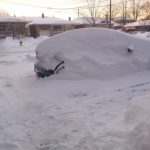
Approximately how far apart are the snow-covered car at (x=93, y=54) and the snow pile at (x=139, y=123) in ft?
13.5

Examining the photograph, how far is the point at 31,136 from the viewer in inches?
234

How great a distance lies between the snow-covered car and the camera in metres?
9.88

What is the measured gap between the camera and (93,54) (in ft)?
33.6

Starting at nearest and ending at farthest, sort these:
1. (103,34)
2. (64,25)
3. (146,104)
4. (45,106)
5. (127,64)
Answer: (146,104), (45,106), (127,64), (103,34), (64,25)

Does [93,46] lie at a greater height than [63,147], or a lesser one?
greater

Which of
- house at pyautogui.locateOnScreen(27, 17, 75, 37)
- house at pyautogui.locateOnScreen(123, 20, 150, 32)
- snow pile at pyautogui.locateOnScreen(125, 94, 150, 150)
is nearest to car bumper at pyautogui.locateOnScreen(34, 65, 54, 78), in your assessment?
snow pile at pyautogui.locateOnScreen(125, 94, 150, 150)

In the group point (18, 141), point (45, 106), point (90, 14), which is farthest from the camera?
point (90, 14)

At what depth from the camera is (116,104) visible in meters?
7.30

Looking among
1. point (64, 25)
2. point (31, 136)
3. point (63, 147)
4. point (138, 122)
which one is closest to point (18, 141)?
point (31, 136)

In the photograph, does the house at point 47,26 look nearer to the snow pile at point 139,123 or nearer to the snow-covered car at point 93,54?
the snow-covered car at point 93,54

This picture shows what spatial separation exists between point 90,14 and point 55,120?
63.2 meters

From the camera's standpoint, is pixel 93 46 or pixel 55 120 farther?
pixel 93 46

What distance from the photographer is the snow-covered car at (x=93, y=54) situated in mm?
9875

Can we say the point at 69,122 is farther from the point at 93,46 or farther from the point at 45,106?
the point at 93,46
